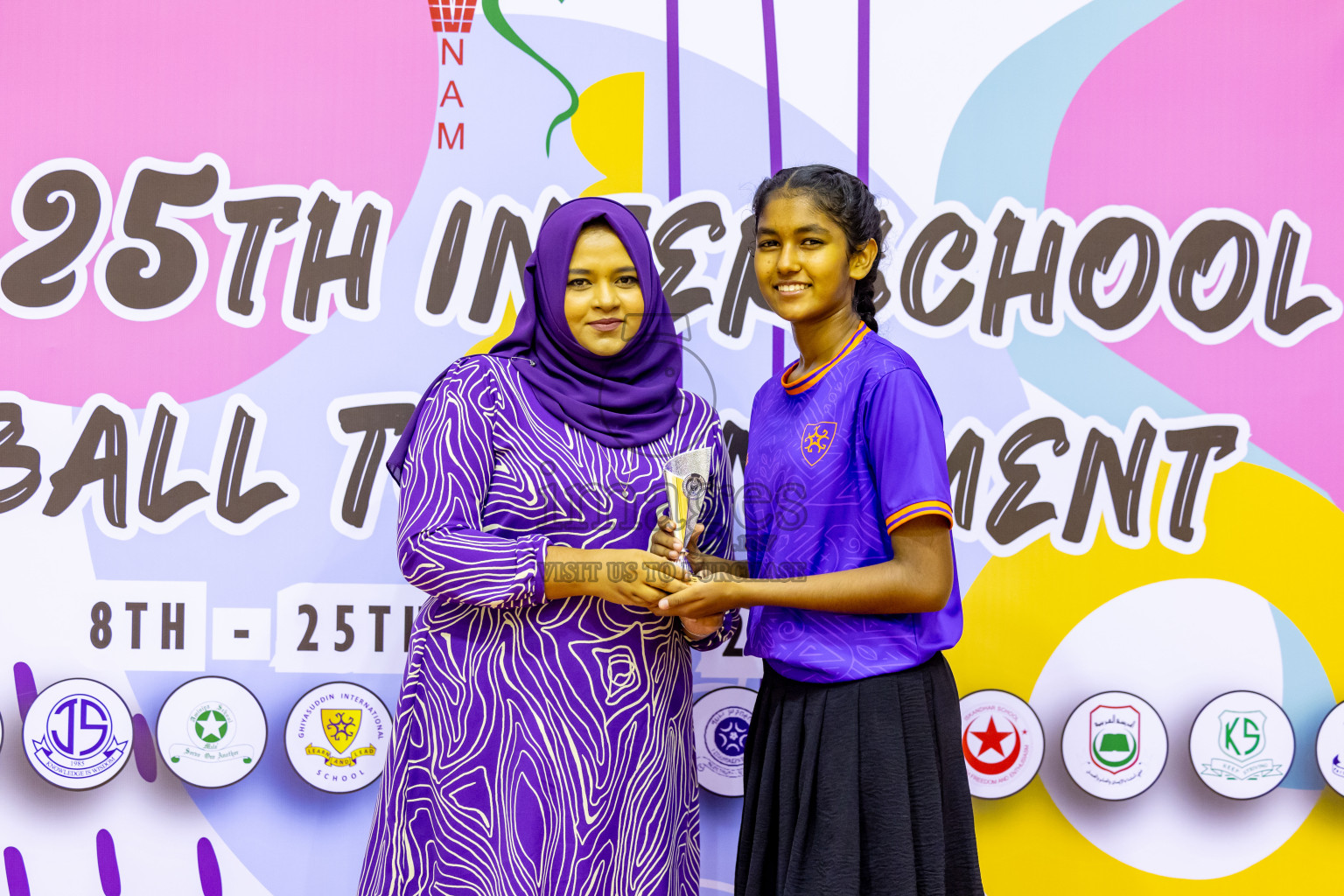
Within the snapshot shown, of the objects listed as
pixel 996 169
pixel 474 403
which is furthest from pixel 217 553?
pixel 996 169

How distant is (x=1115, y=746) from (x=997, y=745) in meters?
0.28

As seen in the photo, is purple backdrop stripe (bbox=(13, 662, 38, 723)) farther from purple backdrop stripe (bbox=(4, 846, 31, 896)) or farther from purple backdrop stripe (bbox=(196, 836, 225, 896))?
purple backdrop stripe (bbox=(196, 836, 225, 896))

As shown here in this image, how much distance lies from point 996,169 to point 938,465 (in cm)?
114

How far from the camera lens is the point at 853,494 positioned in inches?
56.8

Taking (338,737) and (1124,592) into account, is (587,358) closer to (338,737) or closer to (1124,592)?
(338,737)

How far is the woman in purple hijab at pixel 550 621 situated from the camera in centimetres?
155

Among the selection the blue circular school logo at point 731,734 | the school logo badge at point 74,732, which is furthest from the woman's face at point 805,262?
the school logo badge at point 74,732

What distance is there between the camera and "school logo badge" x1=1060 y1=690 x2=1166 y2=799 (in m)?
2.23

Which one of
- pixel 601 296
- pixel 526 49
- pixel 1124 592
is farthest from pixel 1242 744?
pixel 526 49

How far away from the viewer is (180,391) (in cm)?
221

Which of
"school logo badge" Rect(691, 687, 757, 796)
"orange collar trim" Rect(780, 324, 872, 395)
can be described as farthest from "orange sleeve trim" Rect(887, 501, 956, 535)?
"school logo badge" Rect(691, 687, 757, 796)

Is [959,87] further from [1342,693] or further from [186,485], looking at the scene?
[186,485]

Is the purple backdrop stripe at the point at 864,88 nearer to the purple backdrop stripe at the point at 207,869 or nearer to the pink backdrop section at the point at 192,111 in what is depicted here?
the pink backdrop section at the point at 192,111

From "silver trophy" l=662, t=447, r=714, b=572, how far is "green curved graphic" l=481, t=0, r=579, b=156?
1000 millimetres
